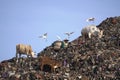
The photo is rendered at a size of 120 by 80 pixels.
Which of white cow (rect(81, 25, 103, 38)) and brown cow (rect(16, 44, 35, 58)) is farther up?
white cow (rect(81, 25, 103, 38))

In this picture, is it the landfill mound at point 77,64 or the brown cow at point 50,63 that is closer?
the landfill mound at point 77,64

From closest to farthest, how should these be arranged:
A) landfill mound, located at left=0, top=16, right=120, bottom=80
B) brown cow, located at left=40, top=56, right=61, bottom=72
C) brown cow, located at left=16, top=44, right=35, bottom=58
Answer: landfill mound, located at left=0, top=16, right=120, bottom=80 → brown cow, located at left=40, top=56, right=61, bottom=72 → brown cow, located at left=16, top=44, right=35, bottom=58

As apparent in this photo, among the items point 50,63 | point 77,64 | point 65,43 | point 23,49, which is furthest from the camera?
point 65,43

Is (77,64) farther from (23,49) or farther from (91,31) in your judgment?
(91,31)

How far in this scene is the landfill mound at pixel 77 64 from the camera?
29969mm

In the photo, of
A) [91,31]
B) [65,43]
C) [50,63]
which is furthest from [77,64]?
[91,31]

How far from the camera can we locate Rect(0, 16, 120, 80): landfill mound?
2997 cm

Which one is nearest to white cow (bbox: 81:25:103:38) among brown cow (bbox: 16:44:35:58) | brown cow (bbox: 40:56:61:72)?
brown cow (bbox: 16:44:35:58)

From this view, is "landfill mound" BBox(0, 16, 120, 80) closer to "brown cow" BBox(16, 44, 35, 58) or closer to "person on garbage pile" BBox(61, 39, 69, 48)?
"person on garbage pile" BBox(61, 39, 69, 48)

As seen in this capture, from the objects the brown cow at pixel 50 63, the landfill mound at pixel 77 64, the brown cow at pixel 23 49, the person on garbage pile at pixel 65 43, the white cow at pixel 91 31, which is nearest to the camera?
the landfill mound at pixel 77 64

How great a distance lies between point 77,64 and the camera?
33.0m

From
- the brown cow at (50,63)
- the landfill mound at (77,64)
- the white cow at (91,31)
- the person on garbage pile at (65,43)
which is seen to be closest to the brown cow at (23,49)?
the landfill mound at (77,64)

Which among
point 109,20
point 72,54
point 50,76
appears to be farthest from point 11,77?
point 109,20

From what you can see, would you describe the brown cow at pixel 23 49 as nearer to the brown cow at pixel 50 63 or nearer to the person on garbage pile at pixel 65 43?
the brown cow at pixel 50 63
